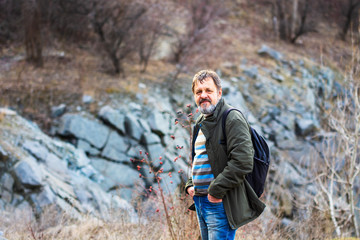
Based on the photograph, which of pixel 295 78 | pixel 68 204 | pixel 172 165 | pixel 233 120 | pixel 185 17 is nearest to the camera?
pixel 233 120

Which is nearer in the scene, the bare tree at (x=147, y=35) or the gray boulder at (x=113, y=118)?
the gray boulder at (x=113, y=118)

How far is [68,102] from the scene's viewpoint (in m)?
8.72

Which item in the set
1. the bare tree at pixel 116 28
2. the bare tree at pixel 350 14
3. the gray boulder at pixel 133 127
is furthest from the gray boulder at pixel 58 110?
the bare tree at pixel 350 14

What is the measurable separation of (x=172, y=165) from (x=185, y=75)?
17.3 feet

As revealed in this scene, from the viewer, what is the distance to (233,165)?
1.93 metres

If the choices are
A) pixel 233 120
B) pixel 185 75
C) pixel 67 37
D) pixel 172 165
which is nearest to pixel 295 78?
pixel 185 75

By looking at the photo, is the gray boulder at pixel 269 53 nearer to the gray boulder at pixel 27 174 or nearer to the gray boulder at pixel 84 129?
the gray boulder at pixel 84 129

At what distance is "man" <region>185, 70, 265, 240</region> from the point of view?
1.94m

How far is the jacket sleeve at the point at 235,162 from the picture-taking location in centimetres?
192

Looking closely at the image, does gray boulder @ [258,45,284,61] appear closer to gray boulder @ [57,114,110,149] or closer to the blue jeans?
gray boulder @ [57,114,110,149]

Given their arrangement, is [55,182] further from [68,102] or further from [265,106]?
[265,106]

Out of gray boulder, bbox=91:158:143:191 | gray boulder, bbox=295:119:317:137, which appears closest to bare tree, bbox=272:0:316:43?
gray boulder, bbox=295:119:317:137

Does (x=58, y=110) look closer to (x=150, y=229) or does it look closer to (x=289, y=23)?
(x=150, y=229)

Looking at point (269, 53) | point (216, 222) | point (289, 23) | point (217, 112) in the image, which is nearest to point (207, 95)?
point (217, 112)
